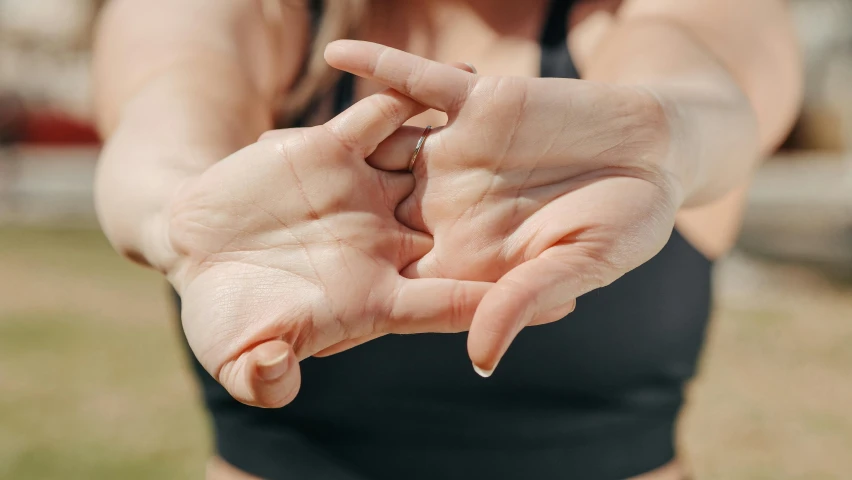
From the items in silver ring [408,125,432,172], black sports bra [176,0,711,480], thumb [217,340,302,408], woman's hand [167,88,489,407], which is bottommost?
black sports bra [176,0,711,480]

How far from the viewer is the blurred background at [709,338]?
2.63 metres

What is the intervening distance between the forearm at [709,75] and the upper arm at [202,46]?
446 millimetres

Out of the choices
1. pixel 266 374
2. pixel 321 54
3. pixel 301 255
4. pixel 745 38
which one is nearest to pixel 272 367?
pixel 266 374

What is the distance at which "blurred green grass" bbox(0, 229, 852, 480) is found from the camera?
2.58 meters

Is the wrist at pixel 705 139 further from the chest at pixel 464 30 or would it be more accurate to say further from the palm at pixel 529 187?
the chest at pixel 464 30

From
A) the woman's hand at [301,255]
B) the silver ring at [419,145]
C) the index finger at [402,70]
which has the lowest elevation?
the woman's hand at [301,255]

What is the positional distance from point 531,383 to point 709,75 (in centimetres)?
45

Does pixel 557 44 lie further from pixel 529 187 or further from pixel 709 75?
pixel 529 187

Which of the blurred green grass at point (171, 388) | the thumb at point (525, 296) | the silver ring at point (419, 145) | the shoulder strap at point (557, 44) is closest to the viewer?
the thumb at point (525, 296)

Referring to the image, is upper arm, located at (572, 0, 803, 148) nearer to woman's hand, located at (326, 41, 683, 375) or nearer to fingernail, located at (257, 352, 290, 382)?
woman's hand, located at (326, 41, 683, 375)

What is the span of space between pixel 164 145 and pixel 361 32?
18.1 inches

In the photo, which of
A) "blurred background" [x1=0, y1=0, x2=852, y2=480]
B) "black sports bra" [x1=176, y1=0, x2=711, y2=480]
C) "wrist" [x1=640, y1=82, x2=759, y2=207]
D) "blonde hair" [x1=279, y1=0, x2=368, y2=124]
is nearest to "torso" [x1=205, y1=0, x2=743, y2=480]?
"black sports bra" [x1=176, y1=0, x2=711, y2=480]

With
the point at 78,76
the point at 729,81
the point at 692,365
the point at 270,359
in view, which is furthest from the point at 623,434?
the point at 78,76

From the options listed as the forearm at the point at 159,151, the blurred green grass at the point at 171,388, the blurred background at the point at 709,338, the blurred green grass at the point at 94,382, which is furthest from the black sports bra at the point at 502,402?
the blurred green grass at the point at 94,382
